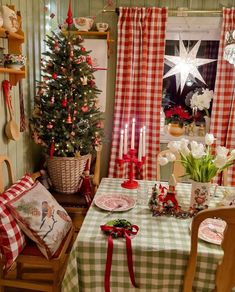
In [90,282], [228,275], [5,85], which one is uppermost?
[5,85]

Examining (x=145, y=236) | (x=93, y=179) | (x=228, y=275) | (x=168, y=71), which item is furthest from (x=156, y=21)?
(x=228, y=275)

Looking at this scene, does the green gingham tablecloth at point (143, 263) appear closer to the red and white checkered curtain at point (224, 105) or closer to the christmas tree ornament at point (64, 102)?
the christmas tree ornament at point (64, 102)

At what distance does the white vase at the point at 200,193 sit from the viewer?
5.58 ft

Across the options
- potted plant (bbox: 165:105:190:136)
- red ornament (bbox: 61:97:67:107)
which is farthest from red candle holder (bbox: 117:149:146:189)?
potted plant (bbox: 165:105:190:136)

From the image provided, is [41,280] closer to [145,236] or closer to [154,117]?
[145,236]

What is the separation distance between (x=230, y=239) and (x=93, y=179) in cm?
174

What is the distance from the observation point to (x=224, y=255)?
1.22 m

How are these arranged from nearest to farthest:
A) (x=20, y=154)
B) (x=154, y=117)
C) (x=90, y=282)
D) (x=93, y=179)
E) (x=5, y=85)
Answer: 1. (x=90, y=282)
2. (x=5, y=85)
3. (x=20, y=154)
4. (x=93, y=179)
5. (x=154, y=117)

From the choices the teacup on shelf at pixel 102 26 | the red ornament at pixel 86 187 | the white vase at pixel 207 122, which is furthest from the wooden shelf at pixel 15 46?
the white vase at pixel 207 122

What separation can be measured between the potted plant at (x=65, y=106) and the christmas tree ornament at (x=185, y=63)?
1327 mm

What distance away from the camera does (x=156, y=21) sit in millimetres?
3098

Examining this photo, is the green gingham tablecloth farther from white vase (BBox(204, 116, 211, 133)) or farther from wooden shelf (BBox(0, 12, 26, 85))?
white vase (BBox(204, 116, 211, 133))

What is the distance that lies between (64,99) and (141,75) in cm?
116

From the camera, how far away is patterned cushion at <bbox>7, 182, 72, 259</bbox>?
1700 mm
